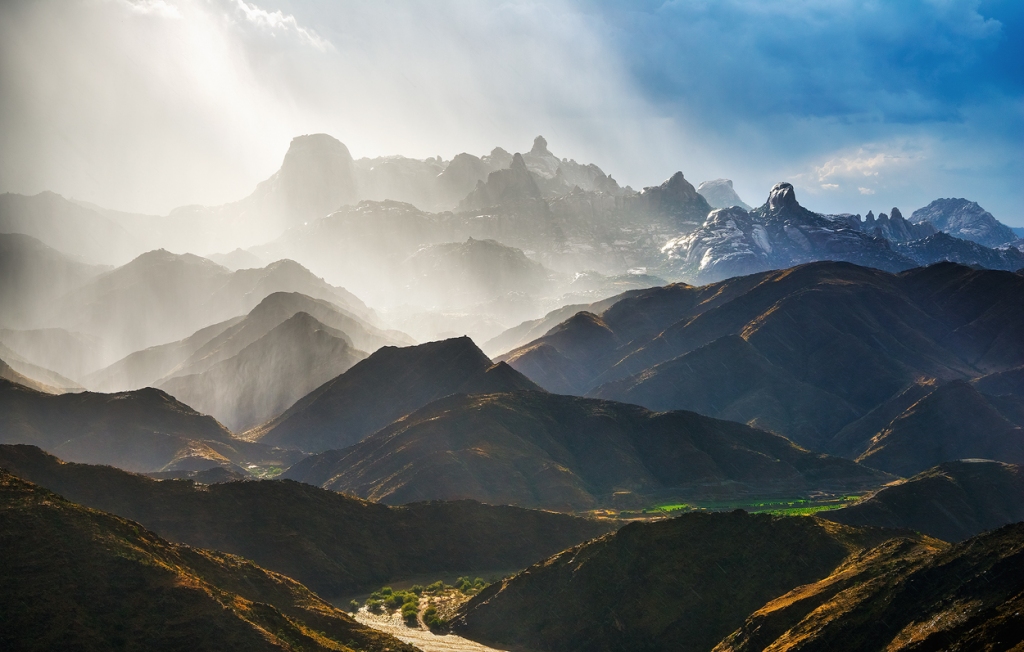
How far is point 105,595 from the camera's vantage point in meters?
53.2

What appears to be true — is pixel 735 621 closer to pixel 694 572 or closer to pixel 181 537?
pixel 694 572

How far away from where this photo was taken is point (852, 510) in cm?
12469

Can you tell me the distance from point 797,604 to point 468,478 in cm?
8826

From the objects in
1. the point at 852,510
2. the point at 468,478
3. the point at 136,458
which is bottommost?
the point at 852,510

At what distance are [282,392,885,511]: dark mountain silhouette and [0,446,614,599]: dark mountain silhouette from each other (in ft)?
96.6

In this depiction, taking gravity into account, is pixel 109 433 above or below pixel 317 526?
above

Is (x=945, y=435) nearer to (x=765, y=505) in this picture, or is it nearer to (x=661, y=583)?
(x=765, y=505)

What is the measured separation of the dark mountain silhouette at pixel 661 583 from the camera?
241ft

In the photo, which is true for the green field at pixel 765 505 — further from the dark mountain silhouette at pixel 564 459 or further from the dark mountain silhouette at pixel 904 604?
the dark mountain silhouette at pixel 904 604

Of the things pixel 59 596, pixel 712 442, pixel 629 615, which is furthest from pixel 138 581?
pixel 712 442

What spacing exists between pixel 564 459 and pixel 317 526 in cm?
7334

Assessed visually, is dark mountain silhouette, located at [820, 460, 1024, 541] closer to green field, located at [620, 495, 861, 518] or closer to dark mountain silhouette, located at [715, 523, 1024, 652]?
green field, located at [620, 495, 861, 518]

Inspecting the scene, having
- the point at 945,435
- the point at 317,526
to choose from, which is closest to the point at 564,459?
the point at 317,526

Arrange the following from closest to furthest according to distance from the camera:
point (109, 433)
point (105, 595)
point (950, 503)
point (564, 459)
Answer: point (105, 595)
point (950, 503)
point (564, 459)
point (109, 433)
